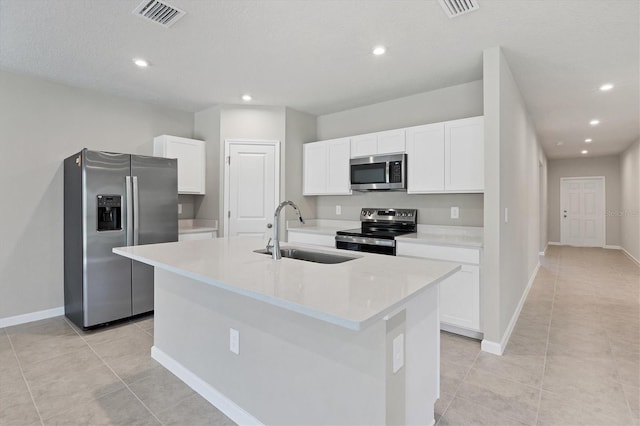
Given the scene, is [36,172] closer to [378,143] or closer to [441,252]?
[378,143]

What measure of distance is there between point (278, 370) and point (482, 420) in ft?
4.07

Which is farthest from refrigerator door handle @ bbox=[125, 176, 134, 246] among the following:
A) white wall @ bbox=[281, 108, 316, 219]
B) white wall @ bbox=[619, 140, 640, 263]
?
white wall @ bbox=[619, 140, 640, 263]

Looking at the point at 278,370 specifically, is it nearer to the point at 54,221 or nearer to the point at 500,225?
the point at 500,225

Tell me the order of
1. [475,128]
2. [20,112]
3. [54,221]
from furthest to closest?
[54,221], [20,112], [475,128]

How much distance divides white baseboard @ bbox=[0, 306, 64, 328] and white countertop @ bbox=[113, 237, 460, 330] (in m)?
2.27

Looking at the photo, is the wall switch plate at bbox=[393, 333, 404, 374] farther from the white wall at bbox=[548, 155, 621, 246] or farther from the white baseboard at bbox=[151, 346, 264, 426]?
the white wall at bbox=[548, 155, 621, 246]

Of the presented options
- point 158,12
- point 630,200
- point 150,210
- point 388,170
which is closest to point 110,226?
point 150,210

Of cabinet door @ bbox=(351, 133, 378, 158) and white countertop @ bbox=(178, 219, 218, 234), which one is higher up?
cabinet door @ bbox=(351, 133, 378, 158)

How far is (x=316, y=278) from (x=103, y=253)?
2.79 metres

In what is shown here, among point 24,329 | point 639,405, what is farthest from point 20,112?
point 639,405

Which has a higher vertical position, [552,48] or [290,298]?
[552,48]

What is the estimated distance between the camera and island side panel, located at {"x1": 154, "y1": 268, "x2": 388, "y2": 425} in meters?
1.32

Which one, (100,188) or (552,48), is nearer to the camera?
(552,48)

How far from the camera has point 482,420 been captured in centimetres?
189
